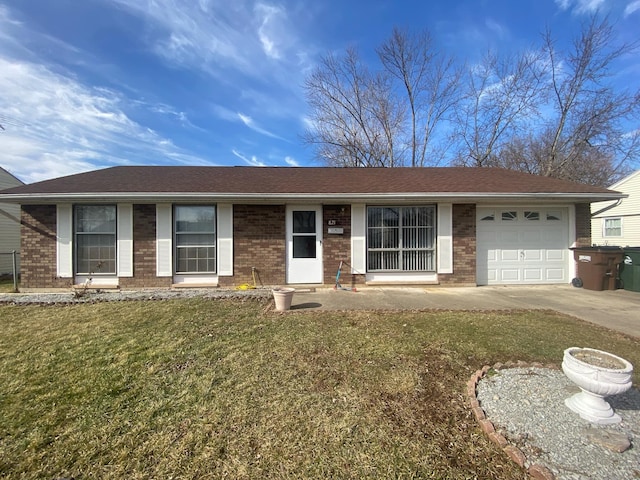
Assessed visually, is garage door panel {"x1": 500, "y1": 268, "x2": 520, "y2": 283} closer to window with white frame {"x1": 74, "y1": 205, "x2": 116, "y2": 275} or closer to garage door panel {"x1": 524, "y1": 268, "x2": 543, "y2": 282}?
garage door panel {"x1": 524, "y1": 268, "x2": 543, "y2": 282}

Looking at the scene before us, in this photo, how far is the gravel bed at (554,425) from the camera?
2088 millimetres

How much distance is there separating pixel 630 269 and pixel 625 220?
1229cm

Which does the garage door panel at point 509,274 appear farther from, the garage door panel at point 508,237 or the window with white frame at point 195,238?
the window with white frame at point 195,238

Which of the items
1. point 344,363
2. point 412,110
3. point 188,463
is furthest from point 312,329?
point 412,110

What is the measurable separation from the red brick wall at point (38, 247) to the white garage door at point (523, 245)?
478 inches

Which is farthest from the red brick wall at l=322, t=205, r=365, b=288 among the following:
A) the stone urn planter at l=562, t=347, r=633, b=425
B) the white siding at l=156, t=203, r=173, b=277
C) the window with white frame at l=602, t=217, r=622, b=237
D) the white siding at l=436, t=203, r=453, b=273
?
the window with white frame at l=602, t=217, r=622, b=237

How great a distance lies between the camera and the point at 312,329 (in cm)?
504

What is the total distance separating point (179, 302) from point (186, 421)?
4.63 metres

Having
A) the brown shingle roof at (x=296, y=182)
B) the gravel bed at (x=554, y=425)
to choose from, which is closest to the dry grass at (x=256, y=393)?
the gravel bed at (x=554, y=425)

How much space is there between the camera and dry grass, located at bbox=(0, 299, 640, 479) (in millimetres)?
2170

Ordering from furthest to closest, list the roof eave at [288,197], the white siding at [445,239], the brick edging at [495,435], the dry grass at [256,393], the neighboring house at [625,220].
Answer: the neighboring house at [625,220] < the white siding at [445,239] < the roof eave at [288,197] < the dry grass at [256,393] < the brick edging at [495,435]

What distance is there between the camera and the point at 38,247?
845 cm

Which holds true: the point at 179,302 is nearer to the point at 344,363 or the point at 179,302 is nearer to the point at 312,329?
the point at 312,329

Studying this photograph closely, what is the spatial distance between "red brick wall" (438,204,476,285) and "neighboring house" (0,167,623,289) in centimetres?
3
